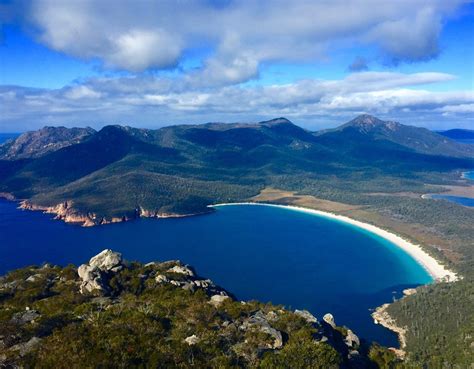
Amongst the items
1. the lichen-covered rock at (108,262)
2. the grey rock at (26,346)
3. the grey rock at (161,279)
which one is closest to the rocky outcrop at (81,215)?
the lichen-covered rock at (108,262)

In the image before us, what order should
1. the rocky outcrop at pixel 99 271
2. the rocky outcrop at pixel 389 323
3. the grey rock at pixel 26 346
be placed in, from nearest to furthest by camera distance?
the grey rock at pixel 26 346, the rocky outcrop at pixel 99 271, the rocky outcrop at pixel 389 323

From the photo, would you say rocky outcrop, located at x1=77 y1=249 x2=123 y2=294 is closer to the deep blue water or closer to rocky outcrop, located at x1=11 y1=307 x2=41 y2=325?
rocky outcrop, located at x1=11 y1=307 x2=41 y2=325

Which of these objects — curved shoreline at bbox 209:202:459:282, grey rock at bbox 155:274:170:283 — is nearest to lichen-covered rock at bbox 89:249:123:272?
grey rock at bbox 155:274:170:283

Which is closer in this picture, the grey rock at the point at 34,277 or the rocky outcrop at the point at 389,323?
the grey rock at the point at 34,277

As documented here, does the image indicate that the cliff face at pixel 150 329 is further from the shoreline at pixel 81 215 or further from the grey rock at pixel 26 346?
the shoreline at pixel 81 215

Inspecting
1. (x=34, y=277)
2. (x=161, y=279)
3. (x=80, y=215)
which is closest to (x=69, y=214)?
(x=80, y=215)

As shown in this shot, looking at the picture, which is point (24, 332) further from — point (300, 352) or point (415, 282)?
point (415, 282)
